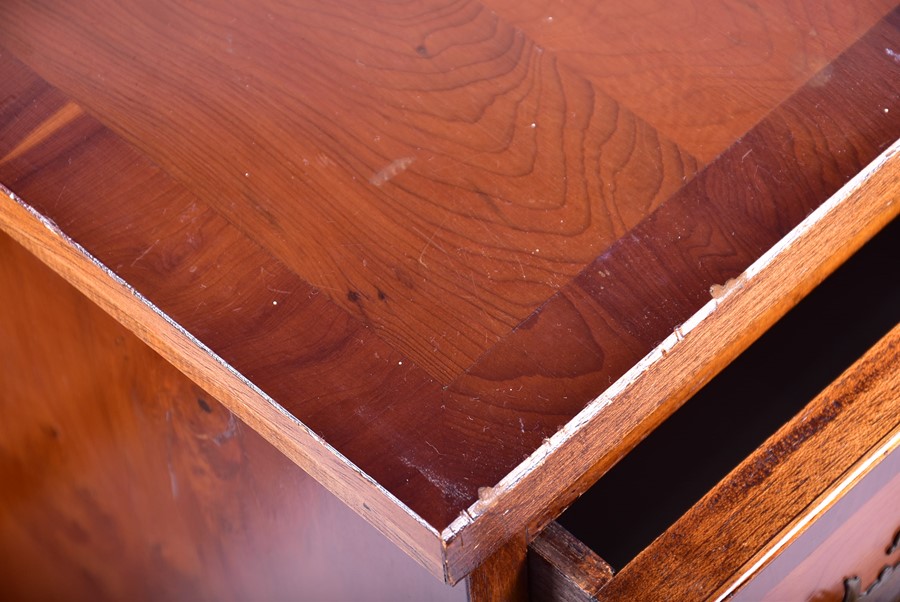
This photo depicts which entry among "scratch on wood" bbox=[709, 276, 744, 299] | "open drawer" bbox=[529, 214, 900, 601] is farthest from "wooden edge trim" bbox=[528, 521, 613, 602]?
"scratch on wood" bbox=[709, 276, 744, 299]

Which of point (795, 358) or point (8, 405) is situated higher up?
point (8, 405)

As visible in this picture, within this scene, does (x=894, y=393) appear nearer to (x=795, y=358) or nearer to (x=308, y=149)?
(x=795, y=358)

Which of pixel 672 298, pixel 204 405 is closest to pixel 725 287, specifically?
pixel 672 298

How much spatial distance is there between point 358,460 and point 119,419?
0.26m

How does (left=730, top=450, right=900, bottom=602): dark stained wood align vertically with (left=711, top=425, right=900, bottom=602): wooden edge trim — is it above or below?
below

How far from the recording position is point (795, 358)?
589mm

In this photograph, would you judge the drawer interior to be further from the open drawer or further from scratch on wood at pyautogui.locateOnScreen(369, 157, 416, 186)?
scratch on wood at pyautogui.locateOnScreen(369, 157, 416, 186)

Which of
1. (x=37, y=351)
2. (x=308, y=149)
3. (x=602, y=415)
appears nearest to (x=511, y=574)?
(x=602, y=415)

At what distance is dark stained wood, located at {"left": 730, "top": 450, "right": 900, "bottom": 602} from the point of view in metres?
0.53

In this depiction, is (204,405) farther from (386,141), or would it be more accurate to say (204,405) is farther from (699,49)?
(699,49)

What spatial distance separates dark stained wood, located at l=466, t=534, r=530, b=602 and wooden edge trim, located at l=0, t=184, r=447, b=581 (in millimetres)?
30

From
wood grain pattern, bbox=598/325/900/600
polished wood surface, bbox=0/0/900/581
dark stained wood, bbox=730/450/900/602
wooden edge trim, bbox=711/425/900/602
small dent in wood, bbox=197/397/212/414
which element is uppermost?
polished wood surface, bbox=0/0/900/581

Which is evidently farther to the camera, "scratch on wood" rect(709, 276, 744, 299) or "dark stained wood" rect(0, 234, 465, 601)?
"dark stained wood" rect(0, 234, 465, 601)

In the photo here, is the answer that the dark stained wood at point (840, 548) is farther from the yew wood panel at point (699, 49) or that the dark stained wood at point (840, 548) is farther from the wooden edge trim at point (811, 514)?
the yew wood panel at point (699, 49)
